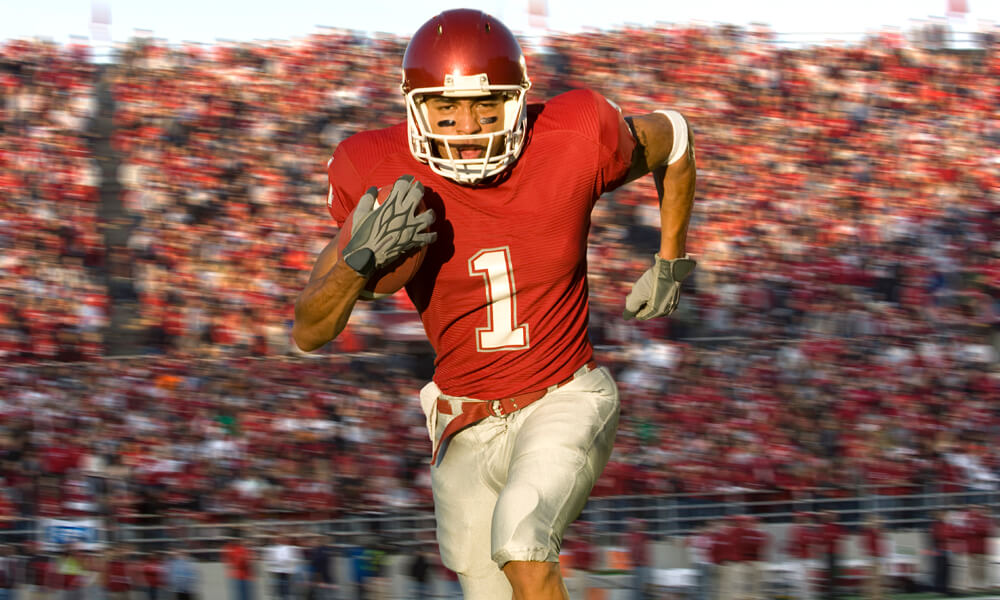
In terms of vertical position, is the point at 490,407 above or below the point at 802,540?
above

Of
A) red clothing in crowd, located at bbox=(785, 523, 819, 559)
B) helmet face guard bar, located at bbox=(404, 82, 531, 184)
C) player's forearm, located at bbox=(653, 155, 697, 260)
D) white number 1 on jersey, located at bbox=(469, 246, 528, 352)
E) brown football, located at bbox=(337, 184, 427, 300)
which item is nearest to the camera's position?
brown football, located at bbox=(337, 184, 427, 300)

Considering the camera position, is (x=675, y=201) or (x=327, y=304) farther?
(x=675, y=201)

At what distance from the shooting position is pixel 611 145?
112 inches

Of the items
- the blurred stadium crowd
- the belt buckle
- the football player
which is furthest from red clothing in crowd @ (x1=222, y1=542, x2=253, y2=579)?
the belt buckle

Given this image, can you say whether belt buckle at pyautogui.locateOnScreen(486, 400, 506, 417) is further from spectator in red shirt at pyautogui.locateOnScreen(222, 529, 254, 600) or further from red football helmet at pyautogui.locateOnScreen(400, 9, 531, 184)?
spectator in red shirt at pyautogui.locateOnScreen(222, 529, 254, 600)

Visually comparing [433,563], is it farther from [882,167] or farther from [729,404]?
[882,167]

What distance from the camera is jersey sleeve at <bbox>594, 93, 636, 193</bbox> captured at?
9.30 ft

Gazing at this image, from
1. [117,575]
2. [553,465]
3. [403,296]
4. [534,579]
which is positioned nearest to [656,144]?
[553,465]

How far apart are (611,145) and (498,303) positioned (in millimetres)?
476

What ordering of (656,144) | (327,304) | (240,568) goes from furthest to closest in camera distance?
1. (240,568)
2. (656,144)
3. (327,304)

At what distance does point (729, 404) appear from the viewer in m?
7.69

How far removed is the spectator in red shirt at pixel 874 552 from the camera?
6.39 meters

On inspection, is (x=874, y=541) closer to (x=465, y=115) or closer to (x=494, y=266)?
(x=494, y=266)

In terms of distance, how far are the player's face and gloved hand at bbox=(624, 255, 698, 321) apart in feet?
2.38
